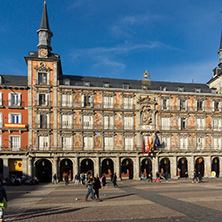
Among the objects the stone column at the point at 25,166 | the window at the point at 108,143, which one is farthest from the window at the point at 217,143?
the stone column at the point at 25,166

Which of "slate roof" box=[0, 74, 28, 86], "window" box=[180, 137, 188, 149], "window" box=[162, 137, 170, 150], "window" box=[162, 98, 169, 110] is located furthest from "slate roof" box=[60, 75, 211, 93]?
"window" box=[180, 137, 188, 149]

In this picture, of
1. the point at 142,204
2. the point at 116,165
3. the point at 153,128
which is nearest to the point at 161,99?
the point at 153,128

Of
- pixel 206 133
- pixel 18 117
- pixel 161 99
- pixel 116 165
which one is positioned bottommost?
pixel 116 165

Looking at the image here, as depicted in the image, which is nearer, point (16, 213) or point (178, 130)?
point (16, 213)

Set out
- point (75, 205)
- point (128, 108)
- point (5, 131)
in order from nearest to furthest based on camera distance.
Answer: point (75, 205) < point (5, 131) < point (128, 108)

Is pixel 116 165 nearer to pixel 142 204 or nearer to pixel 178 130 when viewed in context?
pixel 178 130

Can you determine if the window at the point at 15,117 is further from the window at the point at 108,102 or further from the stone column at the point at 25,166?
the window at the point at 108,102

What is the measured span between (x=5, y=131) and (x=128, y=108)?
21.7m

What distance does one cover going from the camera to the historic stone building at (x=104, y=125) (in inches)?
1827

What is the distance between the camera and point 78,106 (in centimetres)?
4825

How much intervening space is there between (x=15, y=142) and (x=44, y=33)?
20997mm

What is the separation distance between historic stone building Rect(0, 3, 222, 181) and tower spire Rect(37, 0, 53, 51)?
0.61 feet

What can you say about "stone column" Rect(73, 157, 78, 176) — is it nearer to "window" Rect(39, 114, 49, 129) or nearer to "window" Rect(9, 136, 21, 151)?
"window" Rect(39, 114, 49, 129)

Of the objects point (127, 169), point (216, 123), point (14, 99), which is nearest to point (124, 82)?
point (127, 169)
